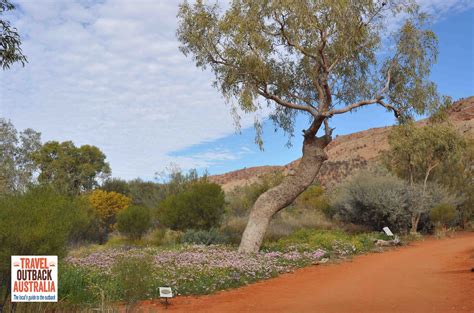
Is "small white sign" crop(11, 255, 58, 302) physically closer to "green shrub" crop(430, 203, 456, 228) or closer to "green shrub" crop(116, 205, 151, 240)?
"green shrub" crop(116, 205, 151, 240)

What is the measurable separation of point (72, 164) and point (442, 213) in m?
31.7

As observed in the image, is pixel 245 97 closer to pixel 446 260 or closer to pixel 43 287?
pixel 446 260

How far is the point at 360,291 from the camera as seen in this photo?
10273 mm

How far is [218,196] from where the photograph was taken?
2219 centimetres

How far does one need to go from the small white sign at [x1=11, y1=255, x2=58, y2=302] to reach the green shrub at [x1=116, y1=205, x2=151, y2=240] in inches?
701

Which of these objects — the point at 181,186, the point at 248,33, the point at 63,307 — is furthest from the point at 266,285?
the point at 181,186

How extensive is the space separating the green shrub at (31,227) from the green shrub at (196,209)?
45.3 ft

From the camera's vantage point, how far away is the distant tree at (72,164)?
1600 inches

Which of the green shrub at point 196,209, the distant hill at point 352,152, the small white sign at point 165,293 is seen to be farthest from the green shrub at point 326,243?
the distant hill at point 352,152

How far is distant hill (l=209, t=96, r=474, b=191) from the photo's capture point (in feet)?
183

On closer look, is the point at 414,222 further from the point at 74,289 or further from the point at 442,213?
the point at 74,289

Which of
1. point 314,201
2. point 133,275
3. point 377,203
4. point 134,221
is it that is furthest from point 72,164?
point 133,275

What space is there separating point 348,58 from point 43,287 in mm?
14022

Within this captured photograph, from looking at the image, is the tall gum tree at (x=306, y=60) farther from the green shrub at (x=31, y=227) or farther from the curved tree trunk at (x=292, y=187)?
the green shrub at (x=31, y=227)
